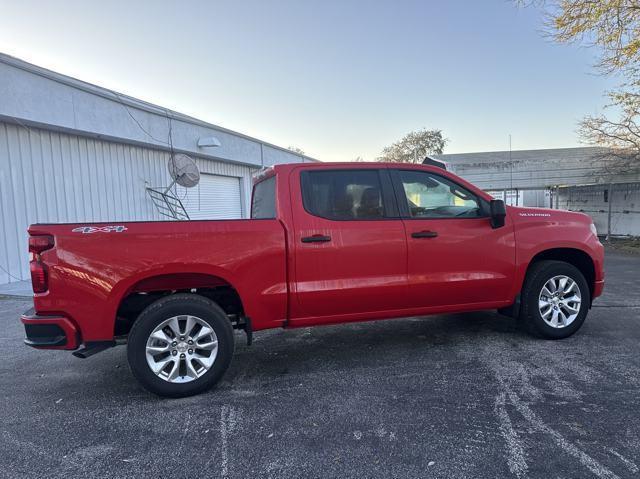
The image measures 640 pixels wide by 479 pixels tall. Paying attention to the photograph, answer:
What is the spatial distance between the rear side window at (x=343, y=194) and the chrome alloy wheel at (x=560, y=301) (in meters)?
2.12

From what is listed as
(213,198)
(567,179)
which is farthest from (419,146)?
(213,198)

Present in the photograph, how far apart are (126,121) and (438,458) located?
1057 cm

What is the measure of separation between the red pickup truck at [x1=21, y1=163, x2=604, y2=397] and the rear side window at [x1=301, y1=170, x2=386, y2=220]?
1 cm

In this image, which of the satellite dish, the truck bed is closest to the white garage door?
the satellite dish

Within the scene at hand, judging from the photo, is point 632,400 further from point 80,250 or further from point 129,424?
point 80,250

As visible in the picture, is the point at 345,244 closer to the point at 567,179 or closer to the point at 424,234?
the point at 424,234

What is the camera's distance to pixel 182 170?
10.8 metres

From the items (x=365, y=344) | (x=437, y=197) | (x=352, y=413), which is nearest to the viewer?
(x=352, y=413)

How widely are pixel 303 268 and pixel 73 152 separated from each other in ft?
26.8

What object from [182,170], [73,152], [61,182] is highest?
[73,152]

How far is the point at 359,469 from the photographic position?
2439mm

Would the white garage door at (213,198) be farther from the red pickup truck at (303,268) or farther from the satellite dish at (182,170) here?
the red pickup truck at (303,268)

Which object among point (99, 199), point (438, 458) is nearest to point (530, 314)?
point (438, 458)

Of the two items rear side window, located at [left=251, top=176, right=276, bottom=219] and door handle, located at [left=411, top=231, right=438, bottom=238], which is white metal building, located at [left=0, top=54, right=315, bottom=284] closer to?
rear side window, located at [left=251, top=176, right=276, bottom=219]
